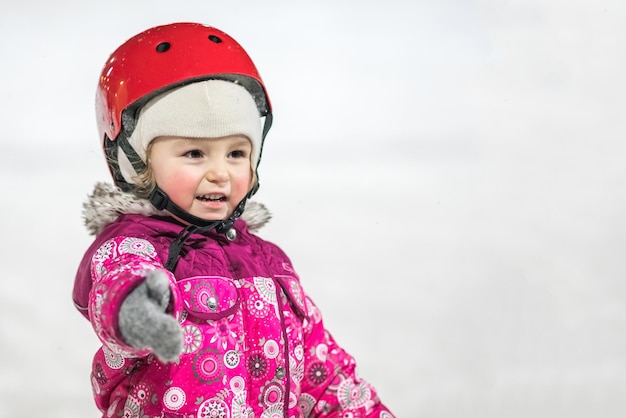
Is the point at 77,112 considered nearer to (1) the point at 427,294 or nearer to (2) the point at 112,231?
(1) the point at 427,294

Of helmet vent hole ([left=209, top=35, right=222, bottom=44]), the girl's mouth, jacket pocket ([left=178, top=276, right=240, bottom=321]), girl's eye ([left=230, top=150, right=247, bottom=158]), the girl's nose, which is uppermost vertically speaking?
helmet vent hole ([left=209, top=35, right=222, bottom=44])

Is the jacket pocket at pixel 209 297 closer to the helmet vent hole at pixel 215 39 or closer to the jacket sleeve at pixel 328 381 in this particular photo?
the jacket sleeve at pixel 328 381

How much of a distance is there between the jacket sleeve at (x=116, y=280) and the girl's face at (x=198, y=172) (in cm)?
15

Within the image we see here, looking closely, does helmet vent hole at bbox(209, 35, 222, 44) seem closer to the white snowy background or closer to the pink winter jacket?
the pink winter jacket

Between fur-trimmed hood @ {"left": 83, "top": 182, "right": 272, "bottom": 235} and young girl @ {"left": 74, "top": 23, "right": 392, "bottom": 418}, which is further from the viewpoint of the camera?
fur-trimmed hood @ {"left": 83, "top": 182, "right": 272, "bottom": 235}

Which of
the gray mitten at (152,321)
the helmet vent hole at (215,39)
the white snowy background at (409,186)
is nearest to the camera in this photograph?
the gray mitten at (152,321)

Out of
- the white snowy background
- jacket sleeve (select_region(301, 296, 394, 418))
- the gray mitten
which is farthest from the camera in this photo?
the white snowy background

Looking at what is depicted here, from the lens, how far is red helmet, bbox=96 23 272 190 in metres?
2.31

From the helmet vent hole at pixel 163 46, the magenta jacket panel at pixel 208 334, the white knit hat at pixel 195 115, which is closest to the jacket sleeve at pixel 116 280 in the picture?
the magenta jacket panel at pixel 208 334

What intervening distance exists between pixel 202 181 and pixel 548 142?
2.73 m

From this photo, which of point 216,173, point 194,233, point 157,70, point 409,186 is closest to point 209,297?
point 194,233

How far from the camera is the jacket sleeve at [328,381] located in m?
2.56

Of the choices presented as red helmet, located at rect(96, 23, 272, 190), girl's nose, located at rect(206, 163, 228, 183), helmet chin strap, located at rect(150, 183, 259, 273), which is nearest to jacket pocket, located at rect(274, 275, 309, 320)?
helmet chin strap, located at rect(150, 183, 259, 273)

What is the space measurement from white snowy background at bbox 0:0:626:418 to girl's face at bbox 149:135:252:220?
46.1 inches
